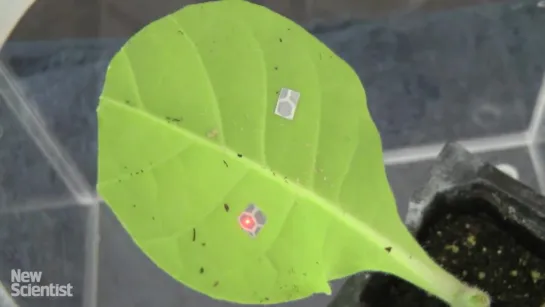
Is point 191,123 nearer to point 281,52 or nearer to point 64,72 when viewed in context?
point 281,52

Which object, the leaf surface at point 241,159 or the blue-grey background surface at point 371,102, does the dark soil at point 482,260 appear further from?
the blue-grey background surface at point 371,102

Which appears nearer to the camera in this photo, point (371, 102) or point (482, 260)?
point (482, 260)

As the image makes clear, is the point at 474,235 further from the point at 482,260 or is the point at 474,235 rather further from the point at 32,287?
the point at 32,287

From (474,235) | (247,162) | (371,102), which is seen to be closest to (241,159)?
(247,162)

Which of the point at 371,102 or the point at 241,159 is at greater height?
the point at 241,159

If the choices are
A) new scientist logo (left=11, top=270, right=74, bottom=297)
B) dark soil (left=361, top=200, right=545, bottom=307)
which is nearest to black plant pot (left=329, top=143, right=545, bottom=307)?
dark soil (left=361, top=200, right=545, bottom=307)

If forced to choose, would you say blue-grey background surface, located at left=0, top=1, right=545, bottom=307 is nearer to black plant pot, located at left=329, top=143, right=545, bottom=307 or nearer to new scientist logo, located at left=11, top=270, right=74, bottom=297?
new scientist logo, located at left=11, top=270, right=74, bottom=297

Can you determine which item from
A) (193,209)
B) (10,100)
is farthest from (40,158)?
(193,209)
